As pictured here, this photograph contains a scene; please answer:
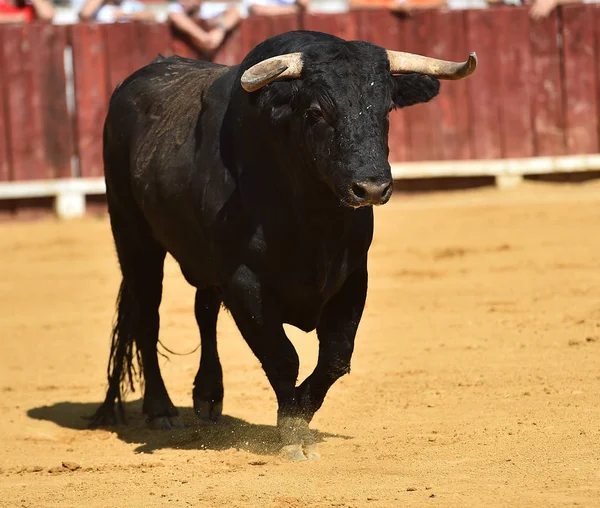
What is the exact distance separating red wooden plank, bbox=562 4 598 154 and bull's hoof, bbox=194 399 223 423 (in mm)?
7688

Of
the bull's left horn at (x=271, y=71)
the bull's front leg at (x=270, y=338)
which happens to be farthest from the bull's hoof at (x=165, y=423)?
the bull's left horn at (x=271, y=71)

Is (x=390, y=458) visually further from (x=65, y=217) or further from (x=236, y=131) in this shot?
(x=65, y=217)

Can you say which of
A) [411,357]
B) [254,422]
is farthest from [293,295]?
[411,357]

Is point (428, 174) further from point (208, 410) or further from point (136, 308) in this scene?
point (208, 410)

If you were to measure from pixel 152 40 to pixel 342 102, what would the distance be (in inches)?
331

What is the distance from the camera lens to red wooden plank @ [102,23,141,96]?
501 inches

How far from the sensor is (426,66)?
5.05 metres

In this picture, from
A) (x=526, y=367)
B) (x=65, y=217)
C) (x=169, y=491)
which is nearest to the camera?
(x=169, y=491)

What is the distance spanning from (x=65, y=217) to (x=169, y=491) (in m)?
8.46

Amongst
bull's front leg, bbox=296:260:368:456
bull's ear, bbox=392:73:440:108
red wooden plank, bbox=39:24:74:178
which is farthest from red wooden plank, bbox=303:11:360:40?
bull's front leg, bbox=296:260:368:456

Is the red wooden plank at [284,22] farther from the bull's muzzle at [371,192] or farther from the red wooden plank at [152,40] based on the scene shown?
the bull's muzzle at [371,192]

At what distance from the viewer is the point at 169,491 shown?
447 centimetres

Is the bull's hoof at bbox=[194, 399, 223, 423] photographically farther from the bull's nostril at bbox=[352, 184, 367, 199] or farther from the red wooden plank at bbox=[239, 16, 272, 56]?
the red wooden plank at bbox=[239, 16, 272, 56]

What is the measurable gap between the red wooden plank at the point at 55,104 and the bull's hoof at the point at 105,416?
6.77m
